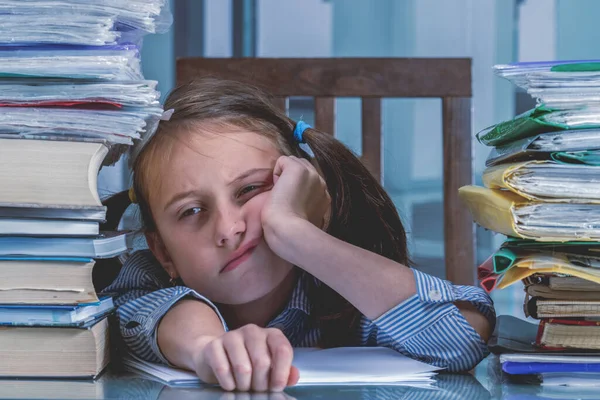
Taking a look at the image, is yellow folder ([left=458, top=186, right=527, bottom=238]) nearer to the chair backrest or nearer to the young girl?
the young girl

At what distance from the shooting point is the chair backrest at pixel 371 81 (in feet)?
6.01

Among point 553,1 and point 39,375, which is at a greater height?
point 553,1

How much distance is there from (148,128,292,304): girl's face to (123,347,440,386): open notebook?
0.12 m

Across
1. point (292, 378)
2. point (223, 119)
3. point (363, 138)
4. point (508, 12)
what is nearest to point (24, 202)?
point (292, 378)

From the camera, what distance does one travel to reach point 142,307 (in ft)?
3.39

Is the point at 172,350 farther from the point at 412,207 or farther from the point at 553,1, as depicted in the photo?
the point at 553,1

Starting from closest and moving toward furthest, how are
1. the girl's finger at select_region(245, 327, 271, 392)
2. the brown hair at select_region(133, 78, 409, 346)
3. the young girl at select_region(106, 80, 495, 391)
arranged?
the girl's finger at select_region(245, 327, 271, 392)
the young girl at select_region(106, 80, 495, 391)
the brown hair at select_region(133, 78, 409, 346)

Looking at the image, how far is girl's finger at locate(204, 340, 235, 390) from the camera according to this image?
790mm

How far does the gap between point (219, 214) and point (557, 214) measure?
0.45 metres

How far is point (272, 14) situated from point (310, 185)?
8.89 ft

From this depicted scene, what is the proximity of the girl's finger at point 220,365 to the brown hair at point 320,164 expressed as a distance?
42 centimetres

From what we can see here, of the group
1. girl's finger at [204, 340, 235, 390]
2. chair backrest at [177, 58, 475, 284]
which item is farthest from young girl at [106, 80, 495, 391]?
chair backrest at [177, 58, 475, 284]

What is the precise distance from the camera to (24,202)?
2.71 feet

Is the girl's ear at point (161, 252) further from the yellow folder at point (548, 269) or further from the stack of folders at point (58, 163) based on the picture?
the yellow folder at point (548, 269)
